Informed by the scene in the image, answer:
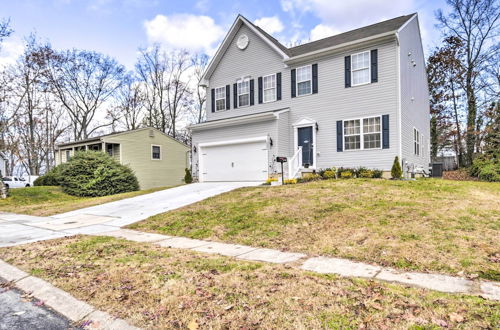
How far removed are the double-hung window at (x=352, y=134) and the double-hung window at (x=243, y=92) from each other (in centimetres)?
568

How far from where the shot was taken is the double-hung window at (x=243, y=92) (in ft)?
54.2

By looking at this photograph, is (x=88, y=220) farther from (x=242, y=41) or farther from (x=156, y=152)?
(x=156, y=152)

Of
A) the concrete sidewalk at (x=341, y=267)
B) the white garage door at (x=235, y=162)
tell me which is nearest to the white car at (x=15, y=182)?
the white garage door at (x=235, y=162)

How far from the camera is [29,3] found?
13703 mm

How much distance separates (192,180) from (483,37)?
2256 cm

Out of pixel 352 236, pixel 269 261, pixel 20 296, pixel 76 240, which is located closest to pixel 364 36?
→ pixel 352 236

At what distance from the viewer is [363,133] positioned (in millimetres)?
12938

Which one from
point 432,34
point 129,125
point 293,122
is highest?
point 432,34

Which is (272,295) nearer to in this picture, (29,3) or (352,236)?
(352,236)

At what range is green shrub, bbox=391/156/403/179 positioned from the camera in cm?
1182

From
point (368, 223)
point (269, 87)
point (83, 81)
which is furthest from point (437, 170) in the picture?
point (83, 81)

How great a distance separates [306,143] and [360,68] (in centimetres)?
400

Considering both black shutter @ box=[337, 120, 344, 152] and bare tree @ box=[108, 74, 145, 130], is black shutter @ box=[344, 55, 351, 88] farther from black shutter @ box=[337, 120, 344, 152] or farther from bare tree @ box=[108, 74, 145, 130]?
bare tree @ box=[108, 74, 145, 130]

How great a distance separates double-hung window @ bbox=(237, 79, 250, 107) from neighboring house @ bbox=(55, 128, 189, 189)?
9.83 meters
